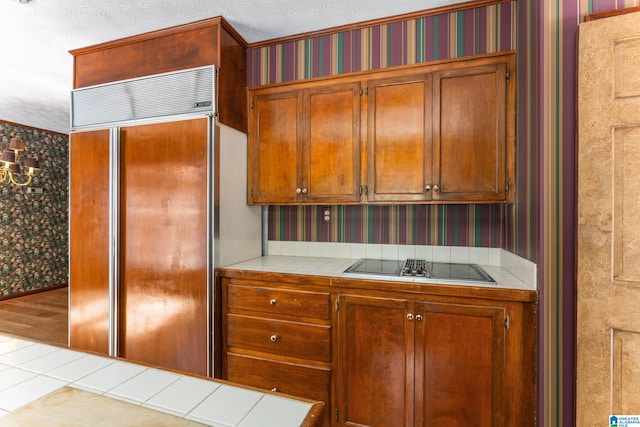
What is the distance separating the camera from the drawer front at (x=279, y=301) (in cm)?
179

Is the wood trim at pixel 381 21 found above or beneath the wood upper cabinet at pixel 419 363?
above

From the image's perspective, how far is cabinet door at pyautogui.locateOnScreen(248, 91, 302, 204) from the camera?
2.22 metres

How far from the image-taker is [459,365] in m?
1.56

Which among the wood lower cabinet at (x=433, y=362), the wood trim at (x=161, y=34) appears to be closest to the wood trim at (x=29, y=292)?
the wood trim at (x=161, y=34)

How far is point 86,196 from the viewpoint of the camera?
2.30m

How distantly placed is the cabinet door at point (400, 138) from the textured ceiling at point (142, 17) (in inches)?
18.2

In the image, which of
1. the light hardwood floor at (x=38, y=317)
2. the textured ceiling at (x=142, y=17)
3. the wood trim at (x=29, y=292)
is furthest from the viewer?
the wood trim at (x=29, y=292)

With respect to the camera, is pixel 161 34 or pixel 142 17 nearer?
pixel 142 17

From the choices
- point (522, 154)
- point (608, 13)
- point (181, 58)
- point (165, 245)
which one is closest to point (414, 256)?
point (522, 154)

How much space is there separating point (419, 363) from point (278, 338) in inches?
31.9

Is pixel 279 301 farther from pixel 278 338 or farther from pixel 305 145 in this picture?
pixel 305 145

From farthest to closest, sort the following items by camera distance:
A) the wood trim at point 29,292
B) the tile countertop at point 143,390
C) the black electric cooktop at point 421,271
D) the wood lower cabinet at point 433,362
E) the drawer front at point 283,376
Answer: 1. the wood trim at point 29,292
2. the drawer front at point 283,376
3. the black electric cooktop at point 421,271
4. the wood lower cabinet at point 433,362
5. the tile countertop at point 143,390

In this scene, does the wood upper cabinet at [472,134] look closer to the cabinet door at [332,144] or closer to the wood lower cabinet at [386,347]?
the cabinet door at [332,144]

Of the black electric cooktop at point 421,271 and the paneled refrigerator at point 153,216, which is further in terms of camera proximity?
Answer: the paneled refrigerator at point 153,216
